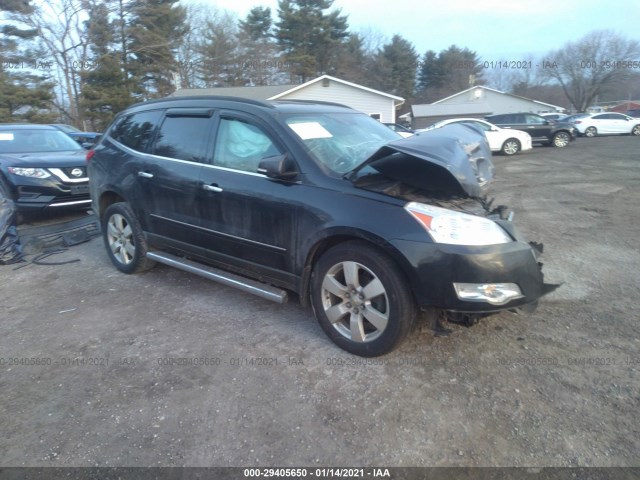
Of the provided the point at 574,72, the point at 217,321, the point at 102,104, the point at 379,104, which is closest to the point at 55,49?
the point at 102,104

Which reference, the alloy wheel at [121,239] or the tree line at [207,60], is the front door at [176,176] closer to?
the alloy wheel at [121,239]

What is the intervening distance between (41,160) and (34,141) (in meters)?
1.38

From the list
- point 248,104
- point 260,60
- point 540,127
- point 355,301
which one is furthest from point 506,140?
point 260,60

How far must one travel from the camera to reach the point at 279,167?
3088mm

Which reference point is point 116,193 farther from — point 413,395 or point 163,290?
point 413,395

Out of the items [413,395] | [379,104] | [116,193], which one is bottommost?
[413,395]

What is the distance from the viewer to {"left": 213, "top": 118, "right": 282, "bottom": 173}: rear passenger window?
3490 mm

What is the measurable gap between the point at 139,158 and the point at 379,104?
29161 millimetres

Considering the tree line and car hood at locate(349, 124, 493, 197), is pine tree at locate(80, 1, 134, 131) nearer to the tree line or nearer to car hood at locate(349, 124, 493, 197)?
the tree line

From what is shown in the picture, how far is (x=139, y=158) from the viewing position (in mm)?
4398

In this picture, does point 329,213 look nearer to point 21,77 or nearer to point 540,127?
point 540,127

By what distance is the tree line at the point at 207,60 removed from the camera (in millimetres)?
29500

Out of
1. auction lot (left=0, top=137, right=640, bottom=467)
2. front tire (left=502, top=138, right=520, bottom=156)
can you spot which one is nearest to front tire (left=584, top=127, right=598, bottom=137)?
front tire (left=502, top=138, right=520, bottom=156)

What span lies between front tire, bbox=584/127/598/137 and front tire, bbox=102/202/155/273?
1241 inches
